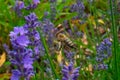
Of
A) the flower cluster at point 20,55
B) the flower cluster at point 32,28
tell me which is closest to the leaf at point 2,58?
the flower cluster at point 32,28

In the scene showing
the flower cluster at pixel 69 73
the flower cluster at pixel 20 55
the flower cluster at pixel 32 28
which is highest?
the flower cluster at pixel 32 28

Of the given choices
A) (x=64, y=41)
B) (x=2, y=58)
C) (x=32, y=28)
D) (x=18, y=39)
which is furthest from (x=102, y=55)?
(x=64, y=41)

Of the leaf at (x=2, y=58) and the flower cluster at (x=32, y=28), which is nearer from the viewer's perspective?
the flower cluster at (x=32, y=28)

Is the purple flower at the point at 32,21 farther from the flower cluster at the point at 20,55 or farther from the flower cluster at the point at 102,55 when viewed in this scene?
the flower cluster at the point at 102,55

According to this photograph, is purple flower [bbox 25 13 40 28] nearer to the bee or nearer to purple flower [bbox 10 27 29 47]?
purple flower [bbox 10 27 29 47]

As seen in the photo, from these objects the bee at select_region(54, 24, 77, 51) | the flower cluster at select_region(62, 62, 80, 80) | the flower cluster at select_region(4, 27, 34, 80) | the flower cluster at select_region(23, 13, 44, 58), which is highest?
the bee at select_region(54, 24, 77, 51)

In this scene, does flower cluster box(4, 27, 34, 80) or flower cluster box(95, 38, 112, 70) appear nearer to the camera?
flower cluster box(4, 27, 34, 80)

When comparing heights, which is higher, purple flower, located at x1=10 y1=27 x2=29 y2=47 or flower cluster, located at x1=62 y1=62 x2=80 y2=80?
purple flower, located at x1=10 y1=27 x2=29 y2=47

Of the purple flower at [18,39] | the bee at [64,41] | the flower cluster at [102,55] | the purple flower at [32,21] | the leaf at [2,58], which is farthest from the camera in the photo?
the bee at [64,41]

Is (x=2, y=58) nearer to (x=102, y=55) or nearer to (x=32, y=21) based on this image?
(x=102, y=55)

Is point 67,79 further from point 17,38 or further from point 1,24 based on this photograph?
point 1,24

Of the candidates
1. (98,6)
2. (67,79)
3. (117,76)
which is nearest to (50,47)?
(117,76)

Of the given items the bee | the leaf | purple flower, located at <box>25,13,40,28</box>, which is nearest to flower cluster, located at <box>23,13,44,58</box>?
purple flower, located at <box>25,13,40,28</box>
